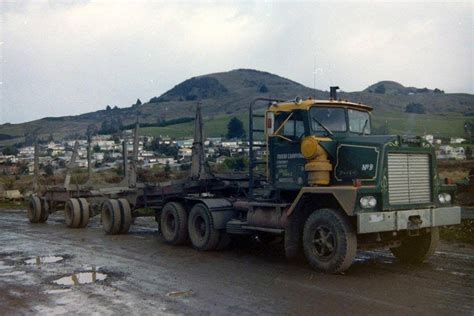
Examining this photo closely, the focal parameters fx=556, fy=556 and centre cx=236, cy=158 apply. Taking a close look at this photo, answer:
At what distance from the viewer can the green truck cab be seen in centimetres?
897

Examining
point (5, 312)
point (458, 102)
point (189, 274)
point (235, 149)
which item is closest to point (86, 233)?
point (235, 149)

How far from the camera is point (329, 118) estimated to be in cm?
1054

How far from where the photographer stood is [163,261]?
10820 millimetres

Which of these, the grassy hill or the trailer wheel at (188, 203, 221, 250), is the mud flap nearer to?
the trailer wheel at (188, 203, 221, 250)

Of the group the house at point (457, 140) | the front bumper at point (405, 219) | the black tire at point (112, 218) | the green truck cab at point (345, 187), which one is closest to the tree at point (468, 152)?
the house at point (457, 140)

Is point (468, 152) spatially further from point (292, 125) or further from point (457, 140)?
point (292, 125)

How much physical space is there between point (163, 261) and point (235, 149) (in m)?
4.45

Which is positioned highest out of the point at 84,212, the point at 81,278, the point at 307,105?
the point at 307,105

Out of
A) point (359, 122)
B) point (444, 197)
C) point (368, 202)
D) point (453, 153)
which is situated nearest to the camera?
point (368, 202)

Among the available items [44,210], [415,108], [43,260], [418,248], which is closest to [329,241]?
[418,248]

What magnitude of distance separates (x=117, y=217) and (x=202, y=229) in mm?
3915

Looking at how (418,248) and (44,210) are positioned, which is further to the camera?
(44,210)

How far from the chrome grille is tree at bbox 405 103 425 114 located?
8290cm

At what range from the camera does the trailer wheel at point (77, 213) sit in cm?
1761
